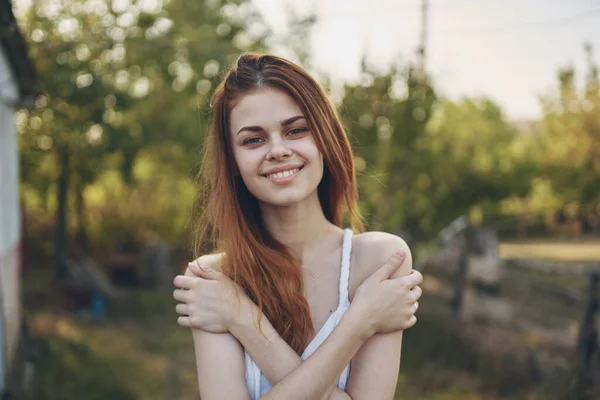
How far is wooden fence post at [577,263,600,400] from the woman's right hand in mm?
4500

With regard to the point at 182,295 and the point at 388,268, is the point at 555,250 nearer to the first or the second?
the point at 388,268

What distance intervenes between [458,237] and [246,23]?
18.1ft

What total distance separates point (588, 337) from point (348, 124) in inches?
115

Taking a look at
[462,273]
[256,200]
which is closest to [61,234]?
[462,273]

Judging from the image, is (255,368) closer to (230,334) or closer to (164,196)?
(230,334)

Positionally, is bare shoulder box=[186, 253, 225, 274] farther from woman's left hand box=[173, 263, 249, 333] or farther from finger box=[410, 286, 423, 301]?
finger box=[410, 286, 423, 301]

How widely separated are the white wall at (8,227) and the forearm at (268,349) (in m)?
4.52

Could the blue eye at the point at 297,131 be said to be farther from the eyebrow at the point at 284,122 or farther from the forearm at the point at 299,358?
the forearm at the point at 299,358

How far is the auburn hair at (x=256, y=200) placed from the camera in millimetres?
1786

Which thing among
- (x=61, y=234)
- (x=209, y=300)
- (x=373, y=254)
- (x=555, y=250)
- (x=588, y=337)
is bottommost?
(x=588, y=337)

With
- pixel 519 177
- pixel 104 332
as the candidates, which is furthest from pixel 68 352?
pixel 519 177

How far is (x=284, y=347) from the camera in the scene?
1734 mm

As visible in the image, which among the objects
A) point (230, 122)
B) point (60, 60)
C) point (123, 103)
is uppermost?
point (60, 60)

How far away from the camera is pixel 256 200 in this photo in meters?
2.01
